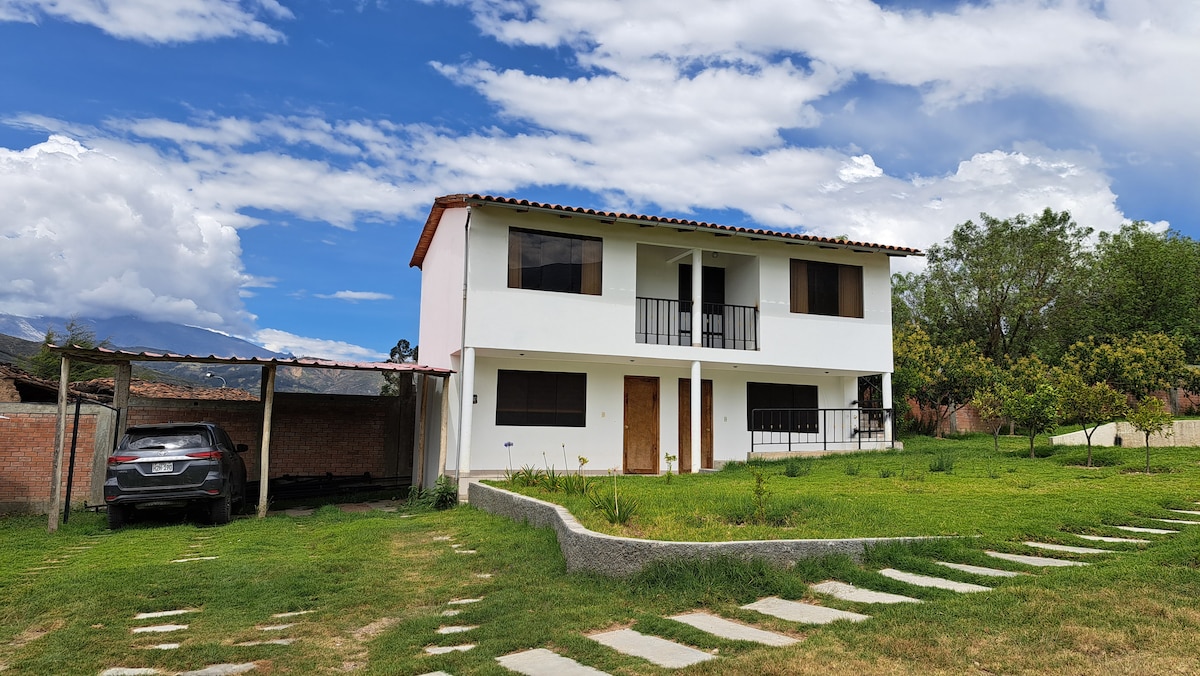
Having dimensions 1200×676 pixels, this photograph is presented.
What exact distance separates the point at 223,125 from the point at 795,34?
12.2 m

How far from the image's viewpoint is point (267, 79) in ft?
52.1

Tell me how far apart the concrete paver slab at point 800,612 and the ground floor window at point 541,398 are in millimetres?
10342

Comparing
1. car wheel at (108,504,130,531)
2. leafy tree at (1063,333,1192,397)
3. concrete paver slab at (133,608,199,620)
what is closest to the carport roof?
car wheel at (108,504,130,531)

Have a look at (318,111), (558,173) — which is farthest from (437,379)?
(318,111)

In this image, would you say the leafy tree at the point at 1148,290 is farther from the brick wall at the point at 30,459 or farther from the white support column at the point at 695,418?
the brick wall at the point at 30,459

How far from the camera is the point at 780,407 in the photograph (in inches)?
719

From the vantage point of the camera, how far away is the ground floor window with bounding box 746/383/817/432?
58.9ft

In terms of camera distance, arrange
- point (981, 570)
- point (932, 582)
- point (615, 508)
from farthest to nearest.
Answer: point (615, 508)
point (981, 570)
point (932, 582)

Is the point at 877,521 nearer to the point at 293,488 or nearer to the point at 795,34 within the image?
the point at 795,34

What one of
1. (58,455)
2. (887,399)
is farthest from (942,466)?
(58,455)

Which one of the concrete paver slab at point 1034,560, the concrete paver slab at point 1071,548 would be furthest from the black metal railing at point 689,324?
the concrete paver slab at point 1034,560

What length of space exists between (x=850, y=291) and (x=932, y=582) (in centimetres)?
1287

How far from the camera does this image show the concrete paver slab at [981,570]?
591 centimetres

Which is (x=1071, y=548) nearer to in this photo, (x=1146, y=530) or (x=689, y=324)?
(x=1146, y=530)
